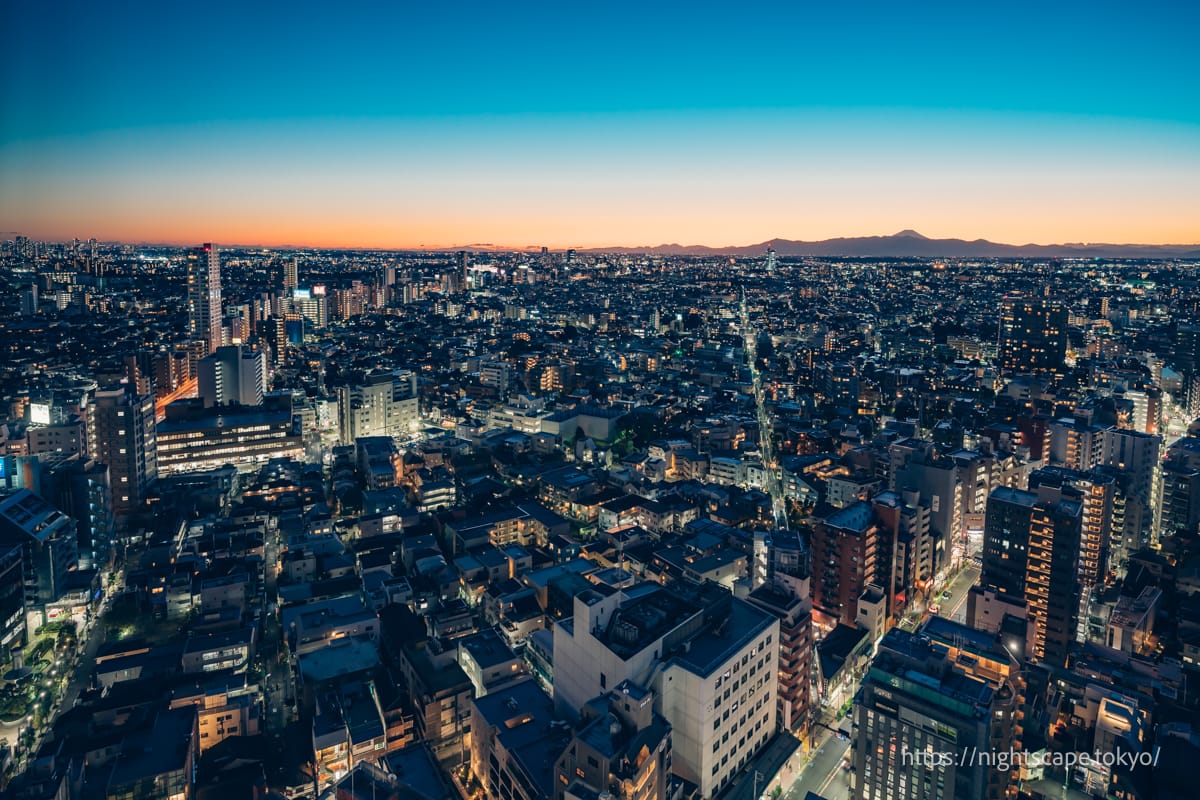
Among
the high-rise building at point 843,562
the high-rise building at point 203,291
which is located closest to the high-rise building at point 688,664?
the high-rise building at point 843,562

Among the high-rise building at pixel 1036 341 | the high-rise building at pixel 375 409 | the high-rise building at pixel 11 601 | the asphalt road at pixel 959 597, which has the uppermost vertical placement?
the high-rise building at pixel 1036 341

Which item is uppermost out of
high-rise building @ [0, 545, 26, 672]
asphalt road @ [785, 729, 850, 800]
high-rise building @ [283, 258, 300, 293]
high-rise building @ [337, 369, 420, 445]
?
high-rise building @ [283, 258, 300, 293]

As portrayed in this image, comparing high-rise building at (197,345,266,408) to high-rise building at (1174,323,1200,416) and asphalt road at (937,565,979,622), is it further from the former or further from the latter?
high-rise building at (1174,323,1200,416)

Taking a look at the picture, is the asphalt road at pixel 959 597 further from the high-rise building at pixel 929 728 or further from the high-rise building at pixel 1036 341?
the high-rise building at pixel 1036 341

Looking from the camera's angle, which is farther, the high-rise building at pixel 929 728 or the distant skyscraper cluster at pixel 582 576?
the distant skyscraper cluster at pixel 582 576

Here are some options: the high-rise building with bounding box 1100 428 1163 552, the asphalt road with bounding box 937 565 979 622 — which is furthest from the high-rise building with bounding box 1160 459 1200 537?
the asphalt road with bounding box 937 565 979 622

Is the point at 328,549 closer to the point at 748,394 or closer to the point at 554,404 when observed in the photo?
the point at 554,404

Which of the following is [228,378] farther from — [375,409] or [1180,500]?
[1180,500]
